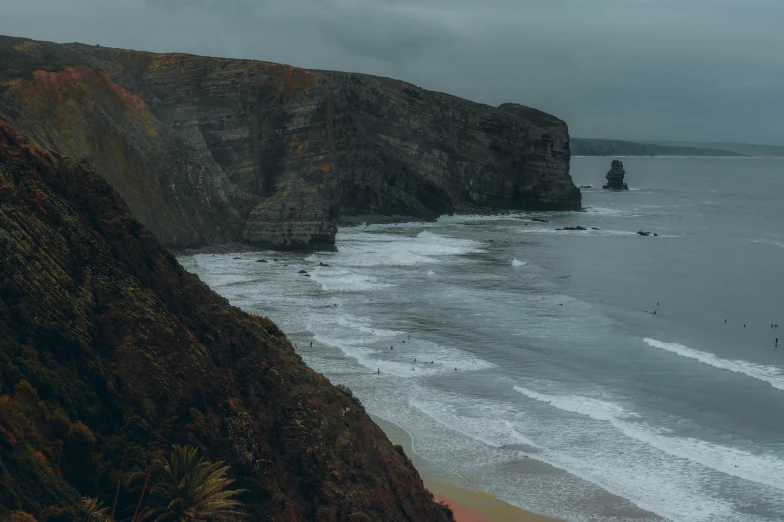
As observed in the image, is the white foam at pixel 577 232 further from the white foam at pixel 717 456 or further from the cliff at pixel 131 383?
the cliff at pixel 131 383

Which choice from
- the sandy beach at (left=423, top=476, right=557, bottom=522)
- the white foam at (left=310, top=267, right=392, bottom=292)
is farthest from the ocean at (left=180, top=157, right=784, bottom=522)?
the sandy beach at (left=423, top=476, right=557, bottom=522)

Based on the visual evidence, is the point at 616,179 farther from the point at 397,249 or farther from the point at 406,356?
the point at 406,356

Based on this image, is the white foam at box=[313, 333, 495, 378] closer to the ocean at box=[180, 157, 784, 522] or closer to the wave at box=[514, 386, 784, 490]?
the ocean at box=[180, 157, 784, 522]

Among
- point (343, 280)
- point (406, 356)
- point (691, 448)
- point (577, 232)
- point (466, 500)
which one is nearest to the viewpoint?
point (466, 500)

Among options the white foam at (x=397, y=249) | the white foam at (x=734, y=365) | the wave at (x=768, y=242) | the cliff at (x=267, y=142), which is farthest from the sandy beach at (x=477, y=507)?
the wave at (x=768, y=242)

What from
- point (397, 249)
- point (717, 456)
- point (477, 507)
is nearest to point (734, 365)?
point (717, 456)

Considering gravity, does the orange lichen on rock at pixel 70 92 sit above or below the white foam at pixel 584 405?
above
